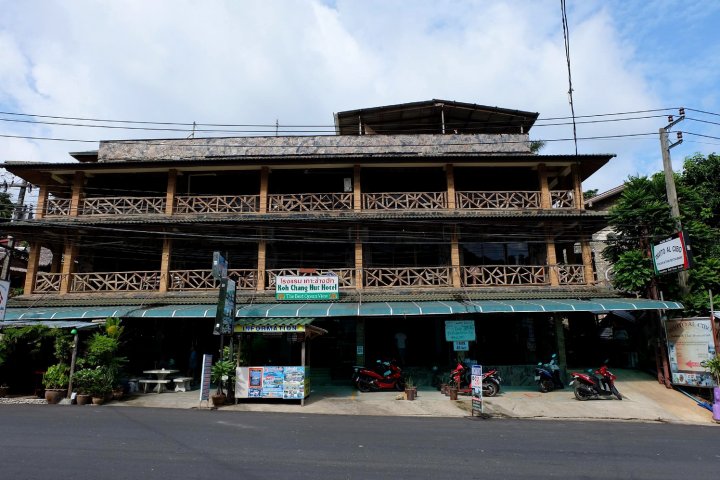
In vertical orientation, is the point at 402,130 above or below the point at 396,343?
above

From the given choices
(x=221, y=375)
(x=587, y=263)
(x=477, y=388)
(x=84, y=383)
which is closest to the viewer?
(x=477, y=388)

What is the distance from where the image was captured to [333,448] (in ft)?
23.8

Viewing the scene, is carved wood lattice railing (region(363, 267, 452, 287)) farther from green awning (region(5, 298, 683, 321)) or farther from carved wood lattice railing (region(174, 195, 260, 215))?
carved wood lattice railing (region(174, 195, 260, 215))

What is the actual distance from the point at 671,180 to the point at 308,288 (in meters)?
13.2

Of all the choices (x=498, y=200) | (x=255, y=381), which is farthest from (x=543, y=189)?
(x=255, y=381)

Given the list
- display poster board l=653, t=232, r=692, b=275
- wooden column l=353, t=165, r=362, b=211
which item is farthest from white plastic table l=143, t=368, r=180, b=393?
display poster board l=653, t=232, r=692, b=275

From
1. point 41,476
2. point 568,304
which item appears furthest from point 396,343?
point 41,476

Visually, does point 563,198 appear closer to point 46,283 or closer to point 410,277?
point 410,277

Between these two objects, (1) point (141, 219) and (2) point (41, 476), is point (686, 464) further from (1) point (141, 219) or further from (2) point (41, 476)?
(1) point (141, 219)

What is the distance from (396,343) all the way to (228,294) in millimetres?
7727

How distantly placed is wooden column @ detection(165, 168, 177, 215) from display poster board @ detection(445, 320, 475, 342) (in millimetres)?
11092

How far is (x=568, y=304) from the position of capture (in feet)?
47.0

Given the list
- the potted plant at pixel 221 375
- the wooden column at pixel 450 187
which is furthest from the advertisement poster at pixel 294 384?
the wooden column at pixel 450 187

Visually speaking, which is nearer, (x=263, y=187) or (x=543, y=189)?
(x=543, y=189)
